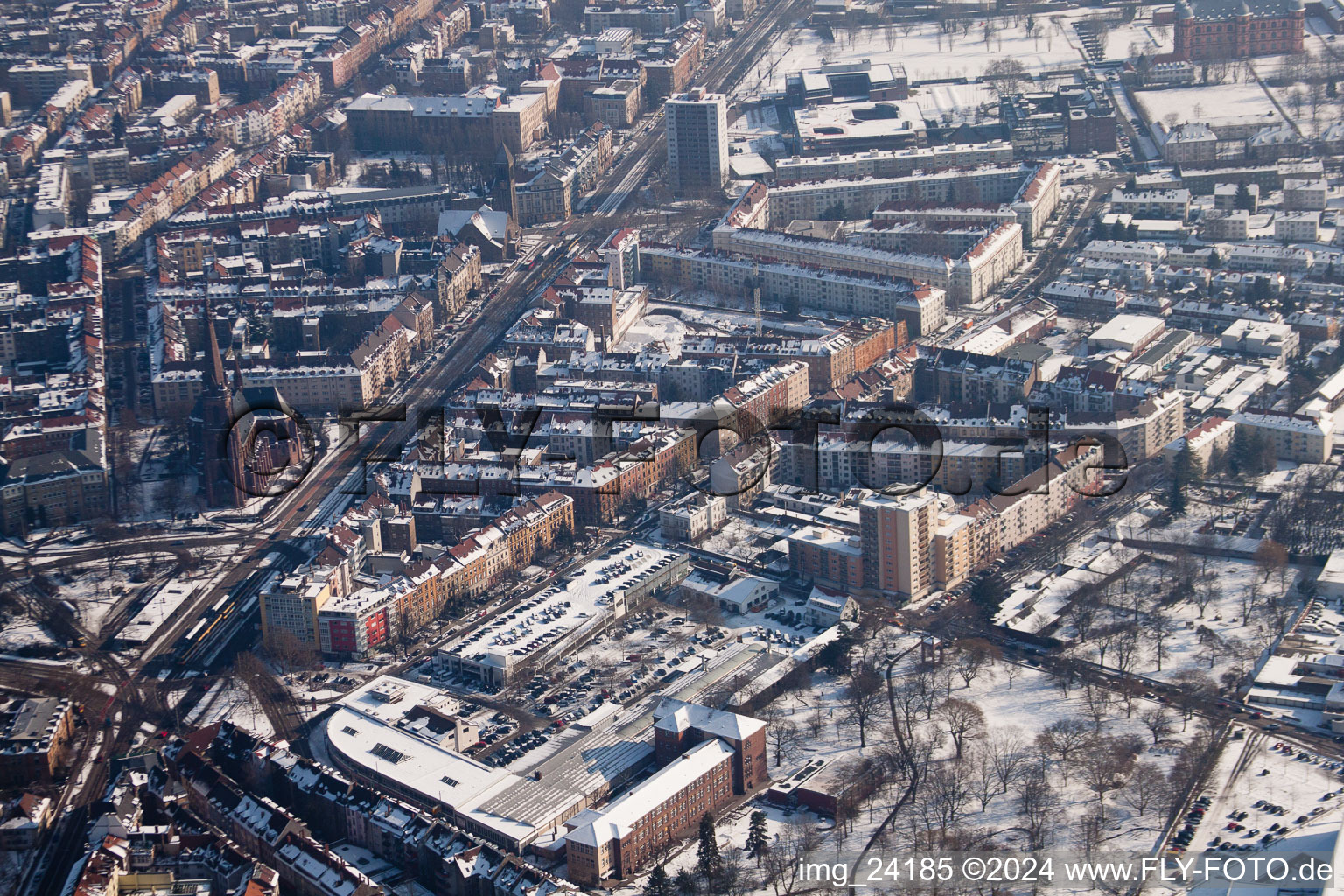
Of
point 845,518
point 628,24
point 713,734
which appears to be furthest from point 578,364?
point 628,24

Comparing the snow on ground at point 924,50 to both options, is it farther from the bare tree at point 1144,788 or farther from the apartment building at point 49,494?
the bare tree at point 1144,788

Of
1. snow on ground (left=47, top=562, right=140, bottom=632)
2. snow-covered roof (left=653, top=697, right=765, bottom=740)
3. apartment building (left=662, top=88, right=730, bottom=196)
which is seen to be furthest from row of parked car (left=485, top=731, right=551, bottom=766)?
apartment building (left=662, top=88, right=730, bottom=196)

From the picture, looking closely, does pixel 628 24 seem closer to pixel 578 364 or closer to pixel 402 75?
pixel 402 75

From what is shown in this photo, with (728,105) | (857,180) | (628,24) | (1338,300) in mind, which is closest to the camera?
(1338,300)

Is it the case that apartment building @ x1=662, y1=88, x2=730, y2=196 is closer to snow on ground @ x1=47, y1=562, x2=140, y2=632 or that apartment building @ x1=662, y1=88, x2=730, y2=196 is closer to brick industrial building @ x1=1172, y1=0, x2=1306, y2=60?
brick industrial building @ x1=1172, y1=0, x2=1306, y2=60

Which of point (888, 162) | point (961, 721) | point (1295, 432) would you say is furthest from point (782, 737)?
point (888, 162)
